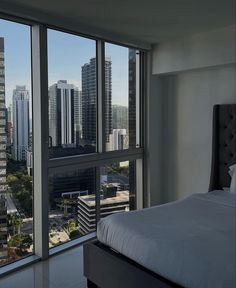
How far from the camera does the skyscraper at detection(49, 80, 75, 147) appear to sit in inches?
139

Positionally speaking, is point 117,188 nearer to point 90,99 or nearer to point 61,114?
point 90,99

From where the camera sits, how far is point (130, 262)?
239cm

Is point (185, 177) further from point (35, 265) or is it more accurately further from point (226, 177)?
point (35, 265)

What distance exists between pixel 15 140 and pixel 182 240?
6.24 feet

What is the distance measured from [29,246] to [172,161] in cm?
225

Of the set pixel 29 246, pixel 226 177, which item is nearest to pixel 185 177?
pixel 226 177

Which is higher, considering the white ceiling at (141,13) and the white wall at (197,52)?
the white ceiling at (141,13)

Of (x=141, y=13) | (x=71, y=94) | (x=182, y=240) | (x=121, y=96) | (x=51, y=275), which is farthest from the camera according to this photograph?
(x=121, y=96)

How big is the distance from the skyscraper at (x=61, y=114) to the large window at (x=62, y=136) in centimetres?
1

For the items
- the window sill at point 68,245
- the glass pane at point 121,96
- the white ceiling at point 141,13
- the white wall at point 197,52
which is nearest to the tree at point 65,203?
the window sill at point 68,245

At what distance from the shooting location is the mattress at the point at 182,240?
6.31 ft

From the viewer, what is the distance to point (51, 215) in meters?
3.61

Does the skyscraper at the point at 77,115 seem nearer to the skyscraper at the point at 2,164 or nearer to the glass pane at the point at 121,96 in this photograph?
the glass pane at the point at 121,96

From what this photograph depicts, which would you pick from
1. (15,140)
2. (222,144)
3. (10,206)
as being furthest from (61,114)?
(222,144)
